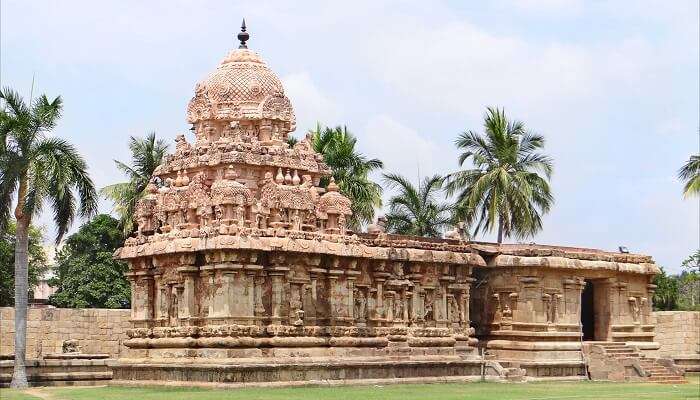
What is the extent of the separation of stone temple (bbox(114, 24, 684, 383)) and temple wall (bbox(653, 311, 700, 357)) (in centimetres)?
912

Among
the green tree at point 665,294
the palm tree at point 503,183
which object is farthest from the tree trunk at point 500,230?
the green tree at point 665,294

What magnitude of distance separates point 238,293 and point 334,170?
44.3 feet

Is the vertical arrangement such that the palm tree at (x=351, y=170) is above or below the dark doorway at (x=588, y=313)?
above

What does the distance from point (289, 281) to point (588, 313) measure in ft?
51.3

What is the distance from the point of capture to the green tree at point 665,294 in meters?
64.8

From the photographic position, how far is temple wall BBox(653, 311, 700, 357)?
50.6 meters

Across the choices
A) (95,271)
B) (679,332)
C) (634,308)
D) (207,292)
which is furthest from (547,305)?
(95,271)

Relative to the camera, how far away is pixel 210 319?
34000 millimetres

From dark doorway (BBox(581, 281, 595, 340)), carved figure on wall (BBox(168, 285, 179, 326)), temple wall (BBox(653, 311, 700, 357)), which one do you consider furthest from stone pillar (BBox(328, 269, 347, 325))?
temple wall (BBox(653, 311, 700, 357))

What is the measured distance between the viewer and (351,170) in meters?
47.2

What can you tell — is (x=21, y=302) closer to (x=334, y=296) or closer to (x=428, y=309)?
(x=334, y=296)

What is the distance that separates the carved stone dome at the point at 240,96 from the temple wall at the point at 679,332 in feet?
68.4

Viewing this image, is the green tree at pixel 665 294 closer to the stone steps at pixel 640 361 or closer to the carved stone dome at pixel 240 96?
the stone steps at pixel 640 361

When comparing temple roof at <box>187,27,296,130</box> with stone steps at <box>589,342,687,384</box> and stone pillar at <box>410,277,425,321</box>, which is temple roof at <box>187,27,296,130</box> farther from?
stone steps at <box>589,342,687,384</box>
